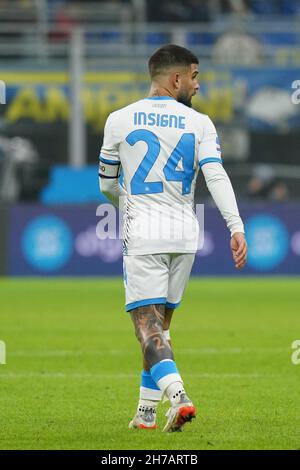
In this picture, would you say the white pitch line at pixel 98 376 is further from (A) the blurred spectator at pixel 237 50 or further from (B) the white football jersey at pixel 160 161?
(A) the blurred spectator at pixel 237 50

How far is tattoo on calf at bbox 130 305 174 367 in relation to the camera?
6434 mm

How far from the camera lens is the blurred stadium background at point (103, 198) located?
10898 millimetres

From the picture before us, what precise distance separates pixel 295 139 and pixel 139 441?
17843mm

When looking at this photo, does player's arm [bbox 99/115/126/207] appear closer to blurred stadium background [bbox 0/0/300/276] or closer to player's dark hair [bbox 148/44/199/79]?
player's dark hair [bbox 148/44/199/79]

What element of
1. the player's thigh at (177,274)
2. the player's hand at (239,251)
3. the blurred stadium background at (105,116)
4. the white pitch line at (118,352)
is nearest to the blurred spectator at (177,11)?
the blurred stadium background at (105,116)

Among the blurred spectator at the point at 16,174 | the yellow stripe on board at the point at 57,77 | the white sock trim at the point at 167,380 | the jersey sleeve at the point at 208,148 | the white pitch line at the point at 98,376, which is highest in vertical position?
the jersey sleeve at the point at 208,148

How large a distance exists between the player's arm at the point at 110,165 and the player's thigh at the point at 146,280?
474mm

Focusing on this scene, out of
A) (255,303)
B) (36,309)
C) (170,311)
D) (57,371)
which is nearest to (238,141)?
(255,303)

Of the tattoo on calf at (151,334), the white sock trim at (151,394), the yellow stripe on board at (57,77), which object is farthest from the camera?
the yellow stripe on board at (57,77)

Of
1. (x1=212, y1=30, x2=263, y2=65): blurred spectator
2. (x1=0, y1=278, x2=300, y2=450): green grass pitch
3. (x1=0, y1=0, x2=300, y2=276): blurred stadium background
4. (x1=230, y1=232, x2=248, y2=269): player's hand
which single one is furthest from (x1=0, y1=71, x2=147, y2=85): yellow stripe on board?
(x1=230, y1=232, x2=248, y2=269): player's hand

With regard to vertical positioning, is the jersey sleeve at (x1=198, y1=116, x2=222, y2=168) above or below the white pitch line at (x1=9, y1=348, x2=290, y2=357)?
above

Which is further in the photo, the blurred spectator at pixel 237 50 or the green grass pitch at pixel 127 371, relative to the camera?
the blurred spectator at pixel 237 50

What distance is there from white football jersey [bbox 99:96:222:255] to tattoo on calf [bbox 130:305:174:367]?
337mm

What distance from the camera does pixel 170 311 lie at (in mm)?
6781
